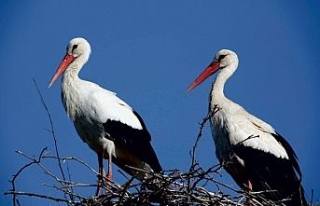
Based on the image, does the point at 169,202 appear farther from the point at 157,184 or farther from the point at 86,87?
the point at 86,87

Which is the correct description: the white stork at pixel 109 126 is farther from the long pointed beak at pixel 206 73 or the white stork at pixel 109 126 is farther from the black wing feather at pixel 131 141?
the long pointed beak at pixel 206 73

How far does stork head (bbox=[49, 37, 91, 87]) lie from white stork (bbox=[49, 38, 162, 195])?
373 millimetres

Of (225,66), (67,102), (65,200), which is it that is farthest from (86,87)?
(65,200)

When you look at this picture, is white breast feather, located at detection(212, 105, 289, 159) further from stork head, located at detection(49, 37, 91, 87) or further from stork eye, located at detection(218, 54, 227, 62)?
stork head, located at detection(49, 37, 91, 87)

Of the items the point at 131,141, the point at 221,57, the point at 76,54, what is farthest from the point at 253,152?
the point at 76,54

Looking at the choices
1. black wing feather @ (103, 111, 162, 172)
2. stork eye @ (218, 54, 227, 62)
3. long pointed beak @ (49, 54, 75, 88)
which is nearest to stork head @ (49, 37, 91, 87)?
long pointed beak @ (49, 54, 75, 88)

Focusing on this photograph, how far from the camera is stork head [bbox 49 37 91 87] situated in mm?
10516

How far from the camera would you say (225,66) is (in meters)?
10.8

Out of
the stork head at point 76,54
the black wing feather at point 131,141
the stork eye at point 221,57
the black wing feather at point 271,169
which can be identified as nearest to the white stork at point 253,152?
the black wing feather at point 271,169

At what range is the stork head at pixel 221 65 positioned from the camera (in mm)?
10812

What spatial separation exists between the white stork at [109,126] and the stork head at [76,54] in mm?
373

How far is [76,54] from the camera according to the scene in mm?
10633

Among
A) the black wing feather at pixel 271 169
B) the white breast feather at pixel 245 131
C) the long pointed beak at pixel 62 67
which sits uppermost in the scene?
the long pointed beak at pixel 62 67

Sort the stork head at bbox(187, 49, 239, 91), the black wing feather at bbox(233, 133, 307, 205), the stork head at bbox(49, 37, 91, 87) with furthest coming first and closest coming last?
1. the stork head at bbox(187, 49, 239, 91)
2. the stork head at bbox(49, 37, 91, 87)
3. the black wing feather at bbox(233, 133, 307, 205)
